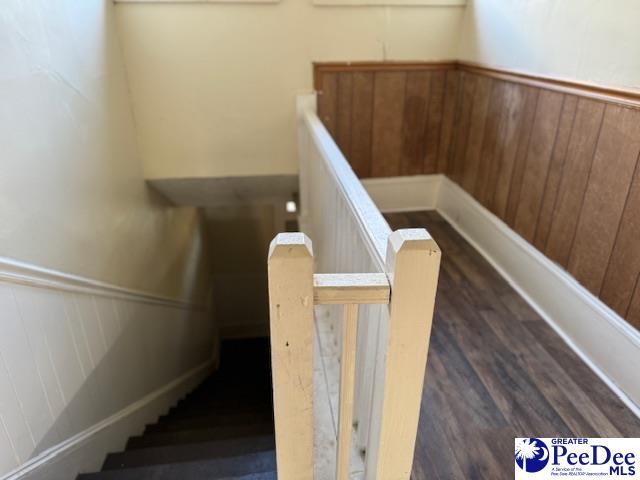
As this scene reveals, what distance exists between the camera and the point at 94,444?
6.28 ft

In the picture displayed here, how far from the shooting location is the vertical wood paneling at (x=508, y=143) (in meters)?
2.25

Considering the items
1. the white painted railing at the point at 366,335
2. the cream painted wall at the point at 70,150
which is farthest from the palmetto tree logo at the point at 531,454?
the cream painted wall at the point at 70,150

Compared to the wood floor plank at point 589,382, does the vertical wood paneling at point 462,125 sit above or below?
above

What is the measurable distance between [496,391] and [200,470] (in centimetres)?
119

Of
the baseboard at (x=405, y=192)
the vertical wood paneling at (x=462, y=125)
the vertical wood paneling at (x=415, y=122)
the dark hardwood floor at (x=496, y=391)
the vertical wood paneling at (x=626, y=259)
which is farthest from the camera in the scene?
the baseboard at (x=405, y=192)

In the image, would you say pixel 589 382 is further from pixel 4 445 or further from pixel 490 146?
pixel 4 445

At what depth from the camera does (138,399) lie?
249cm

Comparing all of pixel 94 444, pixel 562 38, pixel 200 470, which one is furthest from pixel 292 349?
pixel 562 38

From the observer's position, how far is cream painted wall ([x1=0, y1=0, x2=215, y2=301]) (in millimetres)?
1516

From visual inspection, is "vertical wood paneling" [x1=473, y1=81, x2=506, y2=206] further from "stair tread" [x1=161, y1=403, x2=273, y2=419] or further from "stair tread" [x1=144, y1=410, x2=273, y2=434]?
"stair tread" [x1=161, y1=403, x2=273, y2=419]

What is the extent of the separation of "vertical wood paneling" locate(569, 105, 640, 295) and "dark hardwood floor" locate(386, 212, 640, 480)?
341 millimetres

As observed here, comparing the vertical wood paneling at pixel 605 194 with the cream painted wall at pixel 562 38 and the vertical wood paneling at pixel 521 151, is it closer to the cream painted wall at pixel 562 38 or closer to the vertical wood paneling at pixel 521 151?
the cream painted wall at pixel 562 38

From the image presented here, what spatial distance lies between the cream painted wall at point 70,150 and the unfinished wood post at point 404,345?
1.24 m

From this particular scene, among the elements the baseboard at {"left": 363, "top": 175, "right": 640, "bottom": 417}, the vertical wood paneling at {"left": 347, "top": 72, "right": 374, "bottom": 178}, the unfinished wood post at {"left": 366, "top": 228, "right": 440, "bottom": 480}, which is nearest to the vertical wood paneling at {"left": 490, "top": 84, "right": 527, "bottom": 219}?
the baseboard at {"left": 363, "top": 175, "right": 640, "bottom": 417}
